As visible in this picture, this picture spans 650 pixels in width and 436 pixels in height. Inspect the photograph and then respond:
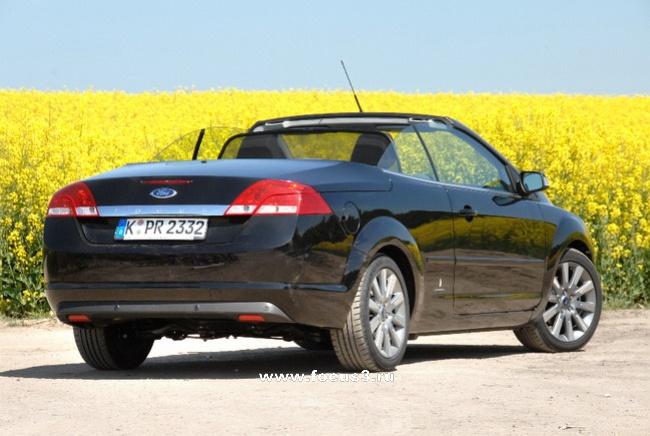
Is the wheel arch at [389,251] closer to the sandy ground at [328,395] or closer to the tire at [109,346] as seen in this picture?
the sandy ground at [328,395]

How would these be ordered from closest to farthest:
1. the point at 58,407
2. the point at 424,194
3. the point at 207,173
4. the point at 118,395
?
the point at 58,407 → the point at 118,395 → the point at 207,173 → the point at 424,194

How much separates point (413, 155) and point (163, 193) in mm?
1828

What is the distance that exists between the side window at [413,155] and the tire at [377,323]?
80cm

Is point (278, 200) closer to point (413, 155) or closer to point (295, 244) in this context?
point (295, 244)

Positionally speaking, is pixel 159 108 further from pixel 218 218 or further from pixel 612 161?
pixel 218 218

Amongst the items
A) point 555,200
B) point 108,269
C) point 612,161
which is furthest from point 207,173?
point 612,161

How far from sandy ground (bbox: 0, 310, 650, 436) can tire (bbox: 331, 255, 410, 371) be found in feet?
0.39

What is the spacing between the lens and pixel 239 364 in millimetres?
8797

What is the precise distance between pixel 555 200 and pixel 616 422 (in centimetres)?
993

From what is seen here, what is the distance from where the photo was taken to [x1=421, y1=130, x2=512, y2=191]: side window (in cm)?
869

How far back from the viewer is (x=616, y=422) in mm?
5883

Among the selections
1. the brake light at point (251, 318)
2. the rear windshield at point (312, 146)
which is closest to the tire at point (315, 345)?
the rear windshield at point (312, 146)

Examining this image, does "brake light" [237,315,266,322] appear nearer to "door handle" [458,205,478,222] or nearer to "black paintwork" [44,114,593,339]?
"black paintwork" [44,114,593,339]
